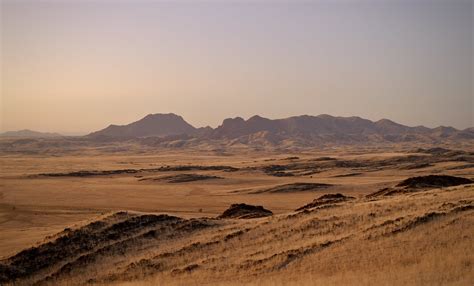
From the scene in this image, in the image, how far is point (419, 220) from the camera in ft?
57.2

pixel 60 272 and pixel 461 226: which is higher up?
pixel 461 226

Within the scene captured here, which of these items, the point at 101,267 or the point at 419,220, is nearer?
the point at 419,220

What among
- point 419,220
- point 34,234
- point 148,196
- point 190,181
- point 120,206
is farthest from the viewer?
point 190,181

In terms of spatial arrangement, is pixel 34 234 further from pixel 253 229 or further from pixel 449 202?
pixel 449 202

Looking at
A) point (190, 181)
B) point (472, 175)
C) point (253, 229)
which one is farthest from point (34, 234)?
point (472, 175)

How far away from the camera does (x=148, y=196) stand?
52.0m

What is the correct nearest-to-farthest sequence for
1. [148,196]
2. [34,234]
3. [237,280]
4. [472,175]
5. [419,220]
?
[237,280]
[419,220]
[34,234]
[148,196]
[472,175]

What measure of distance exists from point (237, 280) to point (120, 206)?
104 feet

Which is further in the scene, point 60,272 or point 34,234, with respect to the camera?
point 34,234

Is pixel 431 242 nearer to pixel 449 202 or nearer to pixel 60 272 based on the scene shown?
pixel 449 202

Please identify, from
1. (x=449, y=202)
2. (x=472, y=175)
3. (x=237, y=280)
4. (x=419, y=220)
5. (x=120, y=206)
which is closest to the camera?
(x=237, y=280)

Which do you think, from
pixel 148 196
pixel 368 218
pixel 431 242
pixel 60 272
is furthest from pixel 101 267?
pixel 148 196

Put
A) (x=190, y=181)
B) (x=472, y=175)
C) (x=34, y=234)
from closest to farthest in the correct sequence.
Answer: (x=34, y=234) → (x=472, y=175) → (x=190, y=181)

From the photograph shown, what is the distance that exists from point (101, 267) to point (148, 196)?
109ft
